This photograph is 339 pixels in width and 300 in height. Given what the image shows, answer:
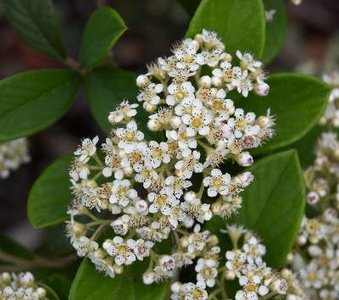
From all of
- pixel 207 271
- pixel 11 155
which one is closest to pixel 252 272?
pixel 207 271

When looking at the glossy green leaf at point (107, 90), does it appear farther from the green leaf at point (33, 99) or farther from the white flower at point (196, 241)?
the white flower at point (196, 241)

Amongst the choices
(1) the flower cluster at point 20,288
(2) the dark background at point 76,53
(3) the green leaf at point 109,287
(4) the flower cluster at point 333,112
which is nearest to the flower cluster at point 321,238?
(4) the flower cluster at point 333,112

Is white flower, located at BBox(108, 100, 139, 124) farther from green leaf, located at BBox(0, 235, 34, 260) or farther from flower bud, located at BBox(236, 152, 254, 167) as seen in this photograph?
green leaf, located at BBox(0, 235, 34, 260)

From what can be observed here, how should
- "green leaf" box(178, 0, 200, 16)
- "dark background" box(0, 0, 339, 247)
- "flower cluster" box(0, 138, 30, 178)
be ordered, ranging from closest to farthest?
"green leaf" box(178, 0, 200, 16) < "flower cluster" box(0, 138, 30, 178) < "dark background" box(0, 0, 339, 247)

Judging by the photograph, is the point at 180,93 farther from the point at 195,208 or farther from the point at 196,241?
the point at 196,241

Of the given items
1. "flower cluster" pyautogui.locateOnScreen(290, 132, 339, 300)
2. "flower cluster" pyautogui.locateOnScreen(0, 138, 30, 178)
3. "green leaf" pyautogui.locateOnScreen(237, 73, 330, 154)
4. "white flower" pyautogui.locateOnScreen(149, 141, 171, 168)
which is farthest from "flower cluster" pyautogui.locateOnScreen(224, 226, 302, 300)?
"flower cluster" pyautogui.locateOnScreen(0, 138, 30, 178)

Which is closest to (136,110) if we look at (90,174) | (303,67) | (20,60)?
(90,174)

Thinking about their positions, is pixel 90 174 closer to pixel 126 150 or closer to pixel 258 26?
pixel 126 150
